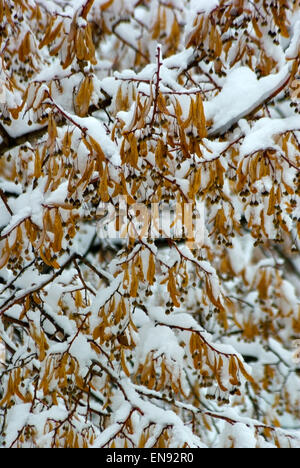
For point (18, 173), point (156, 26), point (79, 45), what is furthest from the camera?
point (156, 26)

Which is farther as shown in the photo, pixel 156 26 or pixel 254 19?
pixel 156 26

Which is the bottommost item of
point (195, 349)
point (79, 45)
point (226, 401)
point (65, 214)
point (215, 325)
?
point (226, 401)

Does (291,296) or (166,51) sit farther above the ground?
(166,51)

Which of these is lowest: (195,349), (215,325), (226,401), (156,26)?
(226,401)

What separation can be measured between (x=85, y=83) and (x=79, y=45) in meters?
0.26

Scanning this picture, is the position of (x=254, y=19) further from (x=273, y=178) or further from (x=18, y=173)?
(x=18, y=173)

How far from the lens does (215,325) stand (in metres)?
5.28

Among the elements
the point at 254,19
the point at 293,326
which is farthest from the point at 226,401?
the point at 293,326

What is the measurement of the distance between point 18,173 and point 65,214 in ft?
4.35

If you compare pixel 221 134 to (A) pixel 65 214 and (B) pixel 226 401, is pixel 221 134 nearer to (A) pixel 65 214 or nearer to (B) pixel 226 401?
(A) pixel 65 214

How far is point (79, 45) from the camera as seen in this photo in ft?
7.20

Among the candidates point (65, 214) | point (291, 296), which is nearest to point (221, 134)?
point (65, 214)

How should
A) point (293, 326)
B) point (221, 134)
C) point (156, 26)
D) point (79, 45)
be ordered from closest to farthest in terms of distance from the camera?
point (79, 45) → point (221, 134) → point (156, 26) → point (293, 326)

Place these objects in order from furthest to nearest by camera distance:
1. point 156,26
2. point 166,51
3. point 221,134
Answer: point 166,51
point 156,26
point 221,134
